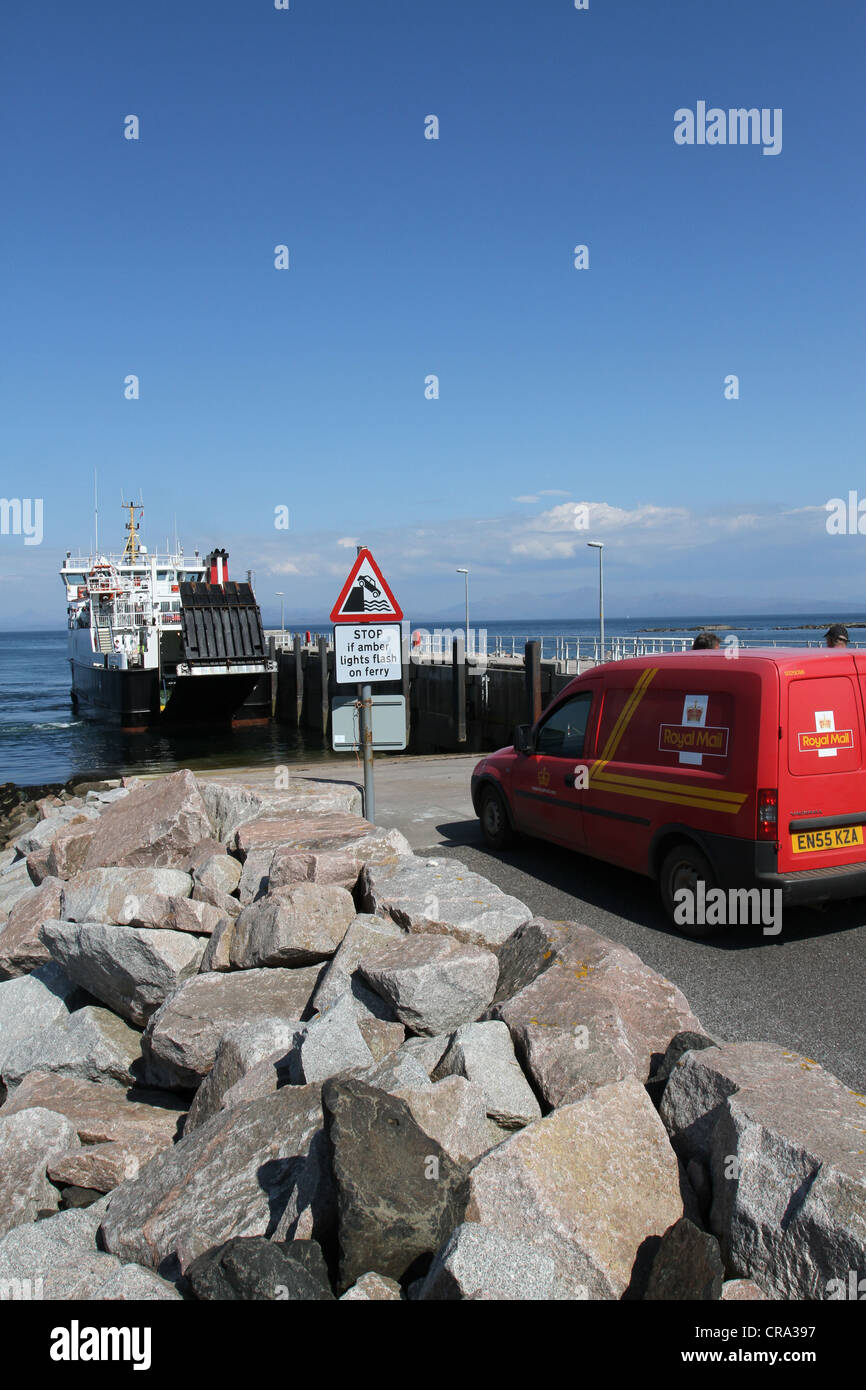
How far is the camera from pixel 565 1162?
9.88 feet

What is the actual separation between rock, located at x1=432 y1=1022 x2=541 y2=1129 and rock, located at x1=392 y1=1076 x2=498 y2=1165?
13 cm

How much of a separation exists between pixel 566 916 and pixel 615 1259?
370 centimetres

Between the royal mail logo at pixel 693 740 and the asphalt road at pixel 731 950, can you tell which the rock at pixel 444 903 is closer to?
A: the asphalt road at pixel 731 950

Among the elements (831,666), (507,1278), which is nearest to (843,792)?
(831,666)

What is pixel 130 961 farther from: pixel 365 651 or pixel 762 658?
pixel 762 658

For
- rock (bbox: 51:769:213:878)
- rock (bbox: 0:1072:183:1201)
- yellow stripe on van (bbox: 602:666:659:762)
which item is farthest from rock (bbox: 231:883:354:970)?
yellow stripe on van (bbox: 602:666:659:762)

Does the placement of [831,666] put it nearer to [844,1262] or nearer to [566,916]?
[566,916]

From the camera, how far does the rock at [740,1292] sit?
2.62 m

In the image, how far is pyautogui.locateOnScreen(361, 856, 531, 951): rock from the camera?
496 centimetres

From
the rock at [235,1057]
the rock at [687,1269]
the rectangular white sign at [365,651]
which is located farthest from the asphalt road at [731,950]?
the rock at [235,1057]

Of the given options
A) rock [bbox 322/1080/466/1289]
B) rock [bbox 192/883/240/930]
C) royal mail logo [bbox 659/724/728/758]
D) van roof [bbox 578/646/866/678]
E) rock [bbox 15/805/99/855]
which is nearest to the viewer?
rock [bbox 322/1080/466/1289]

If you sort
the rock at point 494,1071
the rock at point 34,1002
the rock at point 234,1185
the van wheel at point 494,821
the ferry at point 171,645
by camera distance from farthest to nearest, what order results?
the ferry at point 171,645 < the van wheel at point 494,821 < the rock at point 34,1002 < the rock at point 494,1071 < the rock at point 234,1185

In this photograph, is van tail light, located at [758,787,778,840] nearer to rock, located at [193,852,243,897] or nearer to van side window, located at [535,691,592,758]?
van side window, located at [535,691,592,758]

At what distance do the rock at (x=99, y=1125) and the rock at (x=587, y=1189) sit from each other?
1972mm
